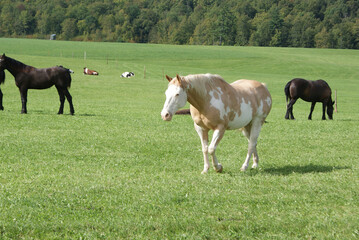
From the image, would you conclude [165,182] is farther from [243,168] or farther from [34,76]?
[34,76]

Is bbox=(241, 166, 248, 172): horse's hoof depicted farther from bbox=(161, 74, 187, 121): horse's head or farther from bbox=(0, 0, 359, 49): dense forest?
bbox=(0, 0, 359, 49): dense forest

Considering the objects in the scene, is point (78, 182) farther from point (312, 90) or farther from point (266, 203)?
point (312, 90)

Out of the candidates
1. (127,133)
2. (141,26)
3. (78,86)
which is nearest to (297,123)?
(127,133)

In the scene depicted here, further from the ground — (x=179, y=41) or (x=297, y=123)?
(x=297, y=123)

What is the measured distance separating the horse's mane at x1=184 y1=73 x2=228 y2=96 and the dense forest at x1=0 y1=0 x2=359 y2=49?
136747mm

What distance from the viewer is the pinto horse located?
959 centimetres

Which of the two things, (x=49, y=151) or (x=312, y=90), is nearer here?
(x=49, y=151)

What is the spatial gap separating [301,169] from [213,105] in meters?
2.92

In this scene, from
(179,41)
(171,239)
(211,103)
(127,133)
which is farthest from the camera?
(179,41)

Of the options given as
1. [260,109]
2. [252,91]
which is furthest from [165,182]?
[252,91]

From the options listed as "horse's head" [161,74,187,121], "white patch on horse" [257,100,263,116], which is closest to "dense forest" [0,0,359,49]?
"white patch on horse" [257,100,263,116]

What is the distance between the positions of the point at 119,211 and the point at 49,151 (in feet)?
21.7

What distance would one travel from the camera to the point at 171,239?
20.8ft

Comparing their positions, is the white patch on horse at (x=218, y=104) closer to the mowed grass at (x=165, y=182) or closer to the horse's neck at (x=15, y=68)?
the mowed grass at (x=165, y=182)
